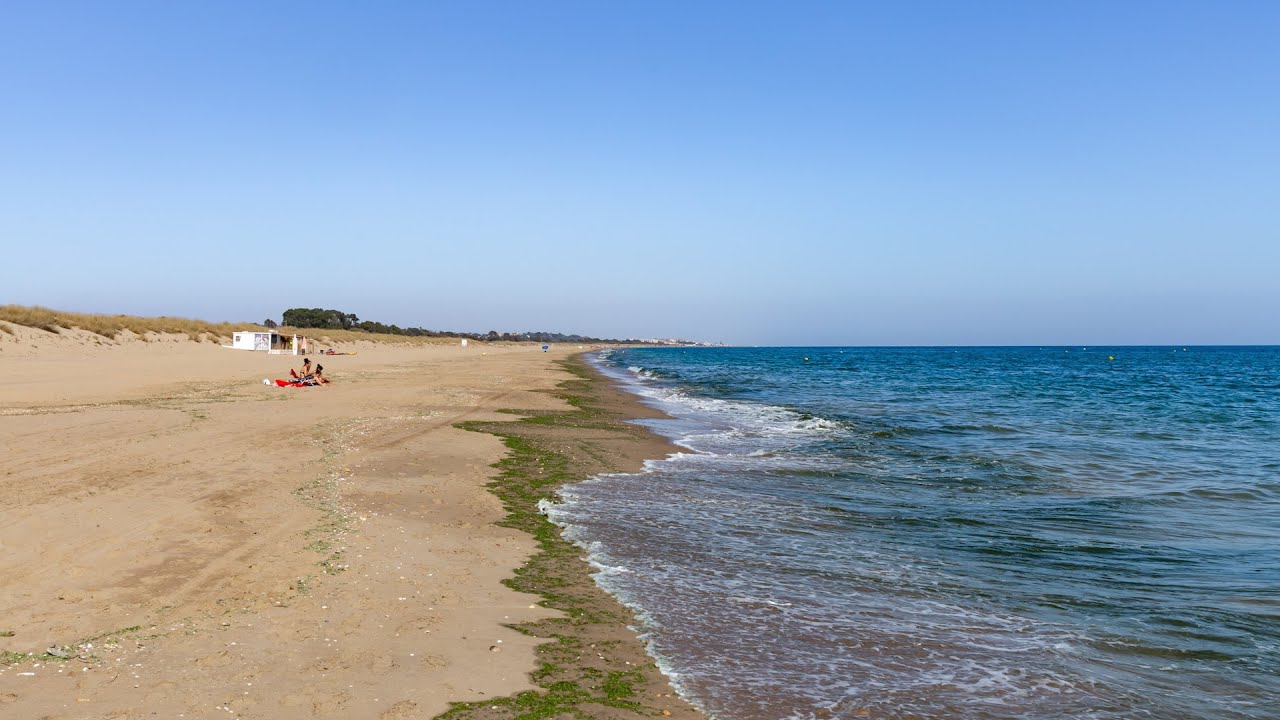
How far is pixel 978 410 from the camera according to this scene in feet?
98.5

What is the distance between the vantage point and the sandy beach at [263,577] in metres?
4.65

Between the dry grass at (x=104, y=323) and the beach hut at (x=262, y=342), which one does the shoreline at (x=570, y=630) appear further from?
the beach hut at (x=262, y=342)

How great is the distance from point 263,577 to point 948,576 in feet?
21.6

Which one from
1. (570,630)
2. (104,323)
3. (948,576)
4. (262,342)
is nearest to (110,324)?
(104,323)

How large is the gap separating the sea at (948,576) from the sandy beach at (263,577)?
34.8 inches

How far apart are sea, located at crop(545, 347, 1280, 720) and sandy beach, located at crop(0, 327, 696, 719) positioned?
0.88 meters

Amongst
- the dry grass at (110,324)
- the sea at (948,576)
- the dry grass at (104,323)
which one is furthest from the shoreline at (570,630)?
the dry grass at (104,323)

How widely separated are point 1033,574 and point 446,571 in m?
6.04

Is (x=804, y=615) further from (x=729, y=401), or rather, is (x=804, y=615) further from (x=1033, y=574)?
(x=729, y=401)

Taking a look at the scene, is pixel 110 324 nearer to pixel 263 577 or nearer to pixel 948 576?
pixel 263 577

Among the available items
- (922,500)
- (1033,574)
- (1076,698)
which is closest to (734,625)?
(1076,698)

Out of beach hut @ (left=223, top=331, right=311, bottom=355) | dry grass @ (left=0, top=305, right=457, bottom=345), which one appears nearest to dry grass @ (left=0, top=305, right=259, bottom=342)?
dry grass @ (left=0, top=305, right=457, bottom=345)

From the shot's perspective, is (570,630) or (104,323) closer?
(570,630)

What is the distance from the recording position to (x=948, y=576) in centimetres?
794
